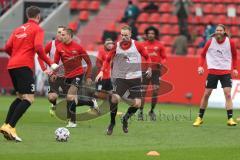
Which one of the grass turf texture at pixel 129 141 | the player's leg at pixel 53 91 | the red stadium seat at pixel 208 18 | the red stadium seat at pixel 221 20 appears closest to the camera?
the grass turf texture at pixel 129 141

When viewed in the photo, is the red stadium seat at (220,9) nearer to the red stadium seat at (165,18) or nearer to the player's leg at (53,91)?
the red stadium seat at (165,18)

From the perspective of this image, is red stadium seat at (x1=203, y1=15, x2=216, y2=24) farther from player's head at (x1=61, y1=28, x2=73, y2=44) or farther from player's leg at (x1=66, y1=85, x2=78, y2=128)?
player's leg at (x1=66, y1=85, x2=78, y2=128)

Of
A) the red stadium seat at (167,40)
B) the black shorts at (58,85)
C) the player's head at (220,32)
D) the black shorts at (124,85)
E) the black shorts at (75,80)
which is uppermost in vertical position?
the player's head at (220,32)

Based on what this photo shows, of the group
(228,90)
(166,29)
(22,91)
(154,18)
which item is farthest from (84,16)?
(22,91)

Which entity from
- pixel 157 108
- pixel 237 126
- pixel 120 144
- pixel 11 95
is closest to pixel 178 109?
pixel 157 108

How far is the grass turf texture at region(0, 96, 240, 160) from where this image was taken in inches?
504

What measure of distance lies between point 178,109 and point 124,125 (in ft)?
29.2

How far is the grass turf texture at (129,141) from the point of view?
12.8 metres

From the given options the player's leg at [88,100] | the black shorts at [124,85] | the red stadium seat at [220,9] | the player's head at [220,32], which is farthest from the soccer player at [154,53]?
the red stadium seat at [220,9]

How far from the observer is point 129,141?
48.9 ft

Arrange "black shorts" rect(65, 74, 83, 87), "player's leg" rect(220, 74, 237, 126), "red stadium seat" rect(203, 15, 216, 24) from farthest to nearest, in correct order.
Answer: "red stadium seat" rect(203, 15, 216, 24)
"player's leg" rect(220, 74, 237, 126)
"black shorts" rect(65, 74, 83, 87)

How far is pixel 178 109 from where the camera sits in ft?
83.2

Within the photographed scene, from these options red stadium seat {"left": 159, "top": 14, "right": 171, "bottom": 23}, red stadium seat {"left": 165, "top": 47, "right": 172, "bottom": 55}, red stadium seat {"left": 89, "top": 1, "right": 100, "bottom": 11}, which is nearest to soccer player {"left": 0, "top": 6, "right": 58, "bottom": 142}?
red stadium seat {"left": 165, "top": 47, "right": 172, "bottom": 55}

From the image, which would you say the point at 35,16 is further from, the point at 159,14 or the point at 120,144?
the point at 159,14
